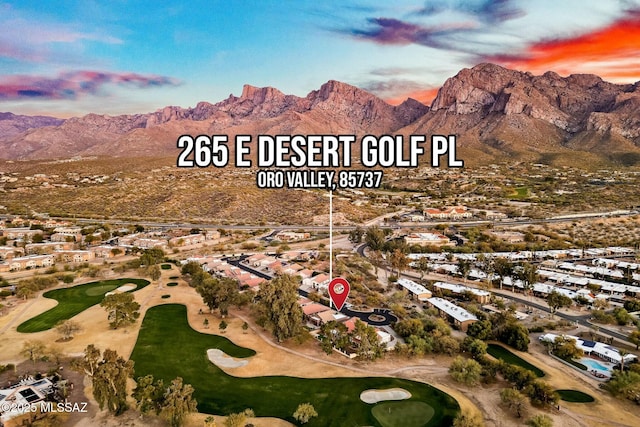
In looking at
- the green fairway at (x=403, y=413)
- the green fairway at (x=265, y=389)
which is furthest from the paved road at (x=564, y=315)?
the green fairway at (x=403, y=413)

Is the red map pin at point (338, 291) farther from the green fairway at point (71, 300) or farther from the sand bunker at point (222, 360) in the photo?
the green fairway at point (71, 300)

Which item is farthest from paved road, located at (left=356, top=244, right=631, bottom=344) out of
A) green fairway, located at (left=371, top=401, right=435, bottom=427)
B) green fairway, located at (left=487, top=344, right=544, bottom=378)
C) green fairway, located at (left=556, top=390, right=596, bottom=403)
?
green fairway, located at (left=371, top=401, right=435, bottom=427)

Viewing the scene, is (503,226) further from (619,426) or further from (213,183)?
(213,183)

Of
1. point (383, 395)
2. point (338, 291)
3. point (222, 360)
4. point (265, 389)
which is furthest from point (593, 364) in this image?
point (222, 360)

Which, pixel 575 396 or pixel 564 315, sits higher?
pixel 564 315

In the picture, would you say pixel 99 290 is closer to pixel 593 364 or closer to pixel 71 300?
pixel 71 300

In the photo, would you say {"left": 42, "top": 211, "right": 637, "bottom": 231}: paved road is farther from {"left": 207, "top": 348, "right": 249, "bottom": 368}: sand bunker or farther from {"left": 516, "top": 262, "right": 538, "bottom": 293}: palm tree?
{"left": 207, "top": 348, "right": 249, "bottom": 368}: sand bunker
